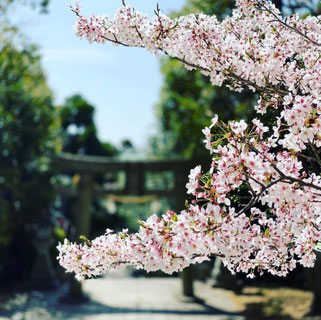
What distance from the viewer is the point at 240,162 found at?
2354 mm

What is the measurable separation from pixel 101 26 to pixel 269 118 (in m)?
1.31

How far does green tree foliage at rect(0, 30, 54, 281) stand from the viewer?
36.8 feet

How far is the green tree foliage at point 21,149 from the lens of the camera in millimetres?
11227

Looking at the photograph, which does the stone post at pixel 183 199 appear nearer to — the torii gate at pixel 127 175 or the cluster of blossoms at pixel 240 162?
the torii gate at pixel 127 175

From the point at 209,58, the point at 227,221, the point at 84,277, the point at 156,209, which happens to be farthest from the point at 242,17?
the point at 156,209

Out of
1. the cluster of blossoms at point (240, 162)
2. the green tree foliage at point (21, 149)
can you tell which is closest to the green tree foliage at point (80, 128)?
the green tree foliage at point (21, 149)

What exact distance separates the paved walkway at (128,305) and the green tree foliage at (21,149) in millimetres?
1643

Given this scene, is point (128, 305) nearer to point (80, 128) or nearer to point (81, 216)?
point (81, 216)

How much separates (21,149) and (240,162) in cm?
1002

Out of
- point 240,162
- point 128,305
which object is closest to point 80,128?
point 128,305

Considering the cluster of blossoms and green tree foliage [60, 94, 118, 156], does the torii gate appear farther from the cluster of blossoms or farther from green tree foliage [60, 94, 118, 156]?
green tree foliage [60, 94, 118, 156]

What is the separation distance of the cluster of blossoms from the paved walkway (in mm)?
6181

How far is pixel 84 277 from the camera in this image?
2.85m

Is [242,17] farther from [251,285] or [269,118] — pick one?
[251,285]
